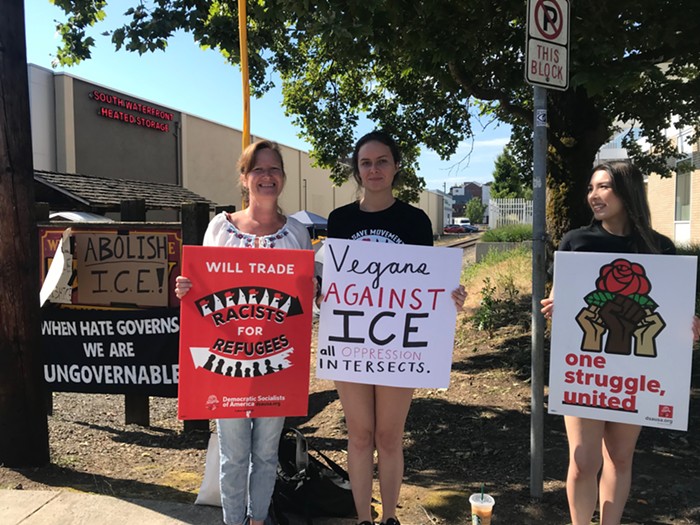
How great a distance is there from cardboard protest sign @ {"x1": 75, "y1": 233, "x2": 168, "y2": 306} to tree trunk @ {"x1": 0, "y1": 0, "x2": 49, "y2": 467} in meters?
0.86

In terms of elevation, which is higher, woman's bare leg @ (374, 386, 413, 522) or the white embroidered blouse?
the white embroidered blouse

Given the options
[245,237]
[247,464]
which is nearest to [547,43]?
[245,237]

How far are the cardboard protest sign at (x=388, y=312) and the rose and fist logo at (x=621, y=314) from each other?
677 millimetres

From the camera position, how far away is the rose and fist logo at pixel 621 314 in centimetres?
267

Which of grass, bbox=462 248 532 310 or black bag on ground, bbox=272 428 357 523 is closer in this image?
black bag on ground, bbox=272 428 357 523

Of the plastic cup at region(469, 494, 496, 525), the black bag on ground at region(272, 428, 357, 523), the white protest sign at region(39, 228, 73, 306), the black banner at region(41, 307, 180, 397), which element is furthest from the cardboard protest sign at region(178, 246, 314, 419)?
the white protest sign at region(39, 228, 73, 306)

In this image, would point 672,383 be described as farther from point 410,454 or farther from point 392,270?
point 410,454

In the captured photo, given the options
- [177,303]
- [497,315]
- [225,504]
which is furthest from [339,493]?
[497,315]

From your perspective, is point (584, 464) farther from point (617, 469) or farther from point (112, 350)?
point (112, 350)

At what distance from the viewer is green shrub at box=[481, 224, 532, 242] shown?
66.6 ft

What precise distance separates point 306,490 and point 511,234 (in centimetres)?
1852

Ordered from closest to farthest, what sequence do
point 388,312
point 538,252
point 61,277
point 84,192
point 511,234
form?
point 388,312, point 538,252, point 61,277, point 84,192, point 511,234

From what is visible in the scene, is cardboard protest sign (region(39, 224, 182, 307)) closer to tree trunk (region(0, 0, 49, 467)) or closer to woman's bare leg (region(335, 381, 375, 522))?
tree trunk (region(0, 0, 49, 467))

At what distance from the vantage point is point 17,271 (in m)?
3.89
